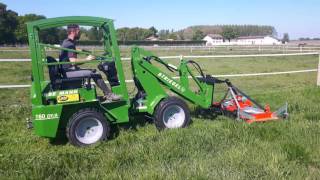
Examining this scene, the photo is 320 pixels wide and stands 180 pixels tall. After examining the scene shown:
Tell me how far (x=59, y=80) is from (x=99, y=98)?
724 millimetres

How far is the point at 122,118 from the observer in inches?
265

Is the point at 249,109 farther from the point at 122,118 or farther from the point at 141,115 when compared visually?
the point at 122,118

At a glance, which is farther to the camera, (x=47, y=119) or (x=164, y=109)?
(x=164, y=109)

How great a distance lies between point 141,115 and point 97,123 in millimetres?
1381

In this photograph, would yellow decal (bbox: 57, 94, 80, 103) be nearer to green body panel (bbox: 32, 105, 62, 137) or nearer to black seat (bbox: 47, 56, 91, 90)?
green body panel (bbox: 32, 105, 62, 137)

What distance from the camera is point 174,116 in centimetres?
721

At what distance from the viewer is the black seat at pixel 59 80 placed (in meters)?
6.36

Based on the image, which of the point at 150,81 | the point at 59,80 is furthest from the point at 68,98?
the point at 150,81

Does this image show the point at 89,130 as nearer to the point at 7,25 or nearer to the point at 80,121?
the point at 80,121

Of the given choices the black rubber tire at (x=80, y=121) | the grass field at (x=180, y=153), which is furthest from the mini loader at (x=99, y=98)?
the grass field at (x=180, y=153)

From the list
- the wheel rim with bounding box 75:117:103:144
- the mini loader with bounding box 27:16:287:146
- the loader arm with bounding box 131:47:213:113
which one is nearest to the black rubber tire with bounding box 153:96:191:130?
the mini loader with bounding box 27:16:287:146

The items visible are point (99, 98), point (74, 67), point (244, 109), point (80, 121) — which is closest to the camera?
point (80, 121)

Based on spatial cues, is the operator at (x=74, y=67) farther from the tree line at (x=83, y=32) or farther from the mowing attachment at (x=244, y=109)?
the mowing attachment at (x=244, y=109)

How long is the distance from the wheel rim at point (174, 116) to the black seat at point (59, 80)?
5.05ft
